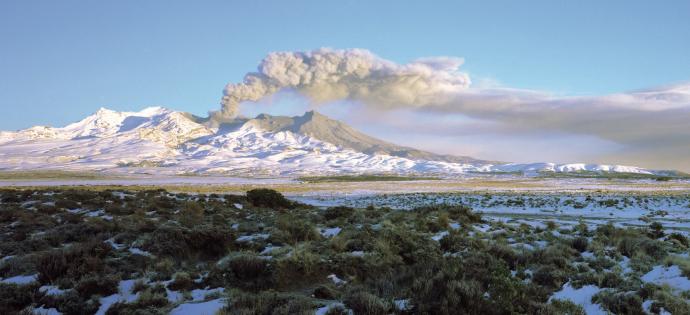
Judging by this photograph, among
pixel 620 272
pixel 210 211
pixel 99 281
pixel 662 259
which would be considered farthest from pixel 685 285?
pixel 210 211

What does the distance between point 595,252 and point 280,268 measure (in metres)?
7.96

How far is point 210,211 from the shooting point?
71.3 feet

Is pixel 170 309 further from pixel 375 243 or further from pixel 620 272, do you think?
pixel 620 272

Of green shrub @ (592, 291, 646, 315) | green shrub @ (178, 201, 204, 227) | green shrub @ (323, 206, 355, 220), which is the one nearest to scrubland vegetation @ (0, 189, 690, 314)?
green shrub @ (592, 291, 646, 315)

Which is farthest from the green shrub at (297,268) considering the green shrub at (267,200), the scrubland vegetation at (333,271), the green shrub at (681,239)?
the green shrub at (267,200)

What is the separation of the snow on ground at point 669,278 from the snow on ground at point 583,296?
1.39m

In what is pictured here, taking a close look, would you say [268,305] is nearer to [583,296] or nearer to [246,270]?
[246,270]

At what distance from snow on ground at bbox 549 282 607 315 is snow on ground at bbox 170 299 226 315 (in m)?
5.62

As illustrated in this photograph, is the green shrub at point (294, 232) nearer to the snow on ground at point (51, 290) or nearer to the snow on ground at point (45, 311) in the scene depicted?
the snow on ground at point (51, 290)

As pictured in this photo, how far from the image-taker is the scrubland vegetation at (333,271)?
7.04 m

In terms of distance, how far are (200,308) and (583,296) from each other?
6.63m

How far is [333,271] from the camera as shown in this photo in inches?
384

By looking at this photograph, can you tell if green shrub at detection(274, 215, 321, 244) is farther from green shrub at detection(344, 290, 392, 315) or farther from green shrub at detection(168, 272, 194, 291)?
green shrub at detection(344, 290, 392, 315)

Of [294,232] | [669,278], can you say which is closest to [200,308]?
[294,232]
